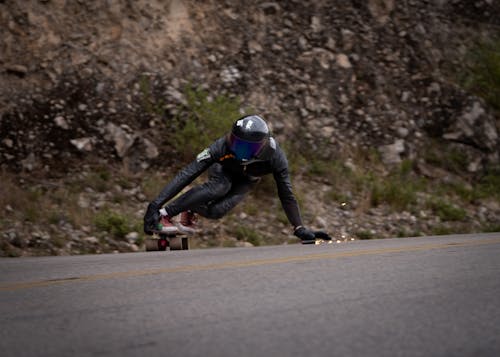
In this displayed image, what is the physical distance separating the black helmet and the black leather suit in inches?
4.3

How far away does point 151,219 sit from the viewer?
31.9 ft

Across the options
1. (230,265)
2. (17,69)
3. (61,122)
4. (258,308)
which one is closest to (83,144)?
(61,122)

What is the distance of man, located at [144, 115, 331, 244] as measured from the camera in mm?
9734

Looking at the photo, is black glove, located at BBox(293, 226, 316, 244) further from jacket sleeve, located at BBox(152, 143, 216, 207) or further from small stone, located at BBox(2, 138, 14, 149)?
small stone, located at BBox(2, 138, 14, 149)

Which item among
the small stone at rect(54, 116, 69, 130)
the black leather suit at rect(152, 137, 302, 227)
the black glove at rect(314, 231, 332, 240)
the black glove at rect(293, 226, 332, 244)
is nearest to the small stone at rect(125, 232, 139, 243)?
the black leather suit at rect(152, 137, 302, 227)

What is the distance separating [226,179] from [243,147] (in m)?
0.66

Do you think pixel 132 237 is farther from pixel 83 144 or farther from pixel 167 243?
pixel 83 144

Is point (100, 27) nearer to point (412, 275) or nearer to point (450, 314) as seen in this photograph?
point (412, 275)

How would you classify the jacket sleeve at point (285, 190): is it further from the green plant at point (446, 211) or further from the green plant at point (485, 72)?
the green plant at point (485, 72)

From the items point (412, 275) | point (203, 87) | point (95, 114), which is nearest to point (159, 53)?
point (203, 87)

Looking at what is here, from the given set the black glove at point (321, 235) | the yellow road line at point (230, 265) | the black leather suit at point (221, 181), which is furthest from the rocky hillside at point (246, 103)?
the yellow road line at point (230, 265)

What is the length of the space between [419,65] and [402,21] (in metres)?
1.41

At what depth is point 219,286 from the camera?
16.3ft

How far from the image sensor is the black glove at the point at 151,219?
9703 mm
